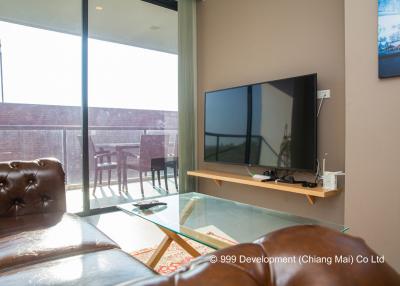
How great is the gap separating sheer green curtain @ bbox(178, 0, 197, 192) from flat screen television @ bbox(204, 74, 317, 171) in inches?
11.2

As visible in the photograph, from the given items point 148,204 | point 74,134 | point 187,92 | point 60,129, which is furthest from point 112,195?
point 187,92

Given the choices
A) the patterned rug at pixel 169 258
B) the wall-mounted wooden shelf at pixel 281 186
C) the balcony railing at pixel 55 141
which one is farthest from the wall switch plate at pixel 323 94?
the balcony railing at pixel 55 141

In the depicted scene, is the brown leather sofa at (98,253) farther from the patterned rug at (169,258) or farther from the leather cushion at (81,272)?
the patterned rug at (169,258)

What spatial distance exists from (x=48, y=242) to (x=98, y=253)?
279mm

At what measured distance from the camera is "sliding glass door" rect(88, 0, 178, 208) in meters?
3.27

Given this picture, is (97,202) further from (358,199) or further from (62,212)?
(358,199)

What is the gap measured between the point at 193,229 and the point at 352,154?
122cm

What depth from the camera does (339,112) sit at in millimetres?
2428

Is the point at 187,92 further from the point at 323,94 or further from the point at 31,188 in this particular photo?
the point at 31,188

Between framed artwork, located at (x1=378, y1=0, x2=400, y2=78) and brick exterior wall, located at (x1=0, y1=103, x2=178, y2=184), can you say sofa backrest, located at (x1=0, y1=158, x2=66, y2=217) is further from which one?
framed artwork, located at (x1=378, y1=0, x2=400, y2=78)

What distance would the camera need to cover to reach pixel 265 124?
283 centimetres

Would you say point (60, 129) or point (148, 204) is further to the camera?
point (60, 129)

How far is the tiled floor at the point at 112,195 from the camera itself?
3.16 meters

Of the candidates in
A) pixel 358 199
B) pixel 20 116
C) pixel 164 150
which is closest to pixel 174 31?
pixel 164 150
